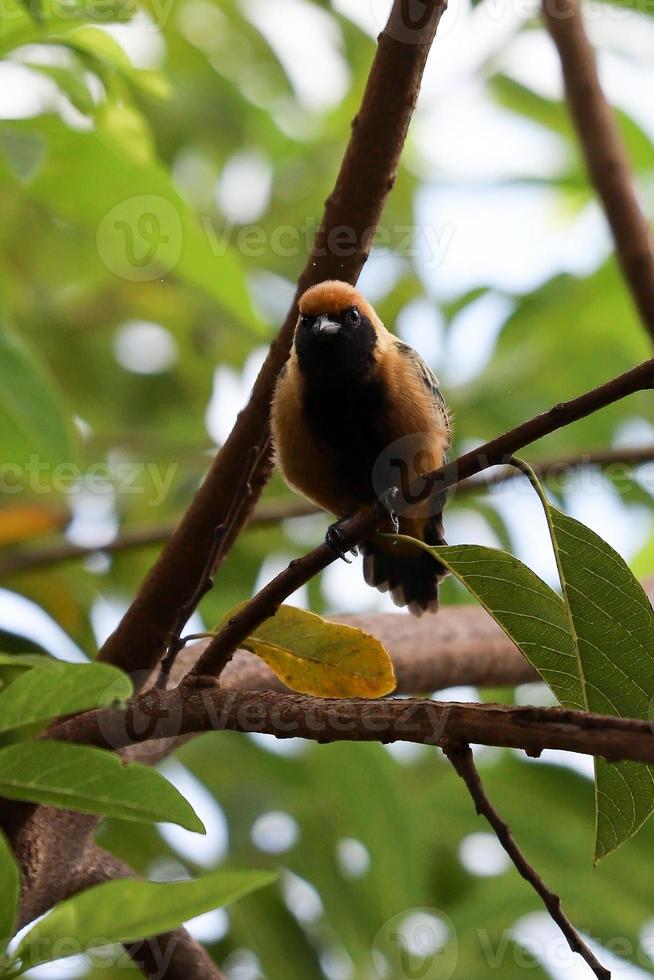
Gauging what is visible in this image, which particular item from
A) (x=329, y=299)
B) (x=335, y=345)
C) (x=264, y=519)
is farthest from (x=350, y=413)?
(x=264, y=519)

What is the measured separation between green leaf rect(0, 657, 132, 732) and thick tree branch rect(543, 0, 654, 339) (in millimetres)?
2495

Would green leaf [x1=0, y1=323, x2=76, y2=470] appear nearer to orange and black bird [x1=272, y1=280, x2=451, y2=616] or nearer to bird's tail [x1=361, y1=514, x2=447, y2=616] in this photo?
orange and black bird [x1=272, y1=280, x2=451, y2=616]

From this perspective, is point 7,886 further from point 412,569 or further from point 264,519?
point 412,569

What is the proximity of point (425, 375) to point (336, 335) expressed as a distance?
13.9 inches

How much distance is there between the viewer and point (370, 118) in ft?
7.84

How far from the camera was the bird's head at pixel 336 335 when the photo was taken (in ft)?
10.6

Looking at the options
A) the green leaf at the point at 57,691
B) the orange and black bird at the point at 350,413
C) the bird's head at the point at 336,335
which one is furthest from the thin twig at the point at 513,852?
the bird's head at the point at 336,335

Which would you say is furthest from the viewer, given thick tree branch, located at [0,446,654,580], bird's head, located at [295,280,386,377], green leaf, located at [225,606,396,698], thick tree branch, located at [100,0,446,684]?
thick tree branch, located at [0,446,654,580]

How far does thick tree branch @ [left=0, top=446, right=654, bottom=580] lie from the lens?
3.45m

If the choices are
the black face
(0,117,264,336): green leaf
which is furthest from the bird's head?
(0,117,264,336): green leaf

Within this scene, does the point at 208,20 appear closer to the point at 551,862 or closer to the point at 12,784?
the point at 551,862

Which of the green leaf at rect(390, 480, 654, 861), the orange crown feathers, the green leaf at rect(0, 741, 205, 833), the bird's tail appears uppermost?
the orange crown feathers

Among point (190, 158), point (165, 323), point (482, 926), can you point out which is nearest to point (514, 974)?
point (482, 926)

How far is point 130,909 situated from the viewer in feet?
4.66
